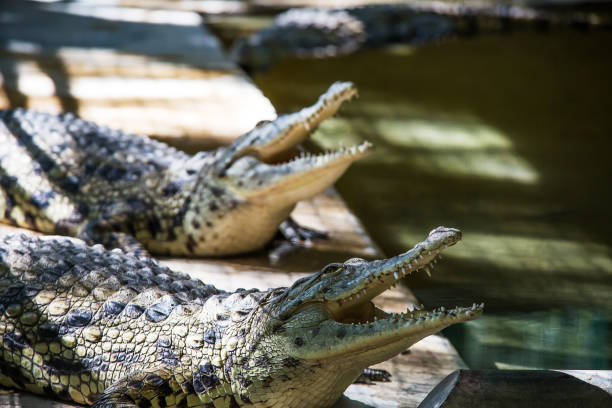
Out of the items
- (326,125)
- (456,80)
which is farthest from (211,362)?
(456,80)

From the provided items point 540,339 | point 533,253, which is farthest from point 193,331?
point 533,253

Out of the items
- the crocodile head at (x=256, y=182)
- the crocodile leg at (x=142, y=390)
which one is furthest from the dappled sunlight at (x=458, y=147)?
the crocodile leg at (x=142, y=390)

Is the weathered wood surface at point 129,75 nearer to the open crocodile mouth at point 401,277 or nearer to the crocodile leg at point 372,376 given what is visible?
the crocodile leg at point 372,376

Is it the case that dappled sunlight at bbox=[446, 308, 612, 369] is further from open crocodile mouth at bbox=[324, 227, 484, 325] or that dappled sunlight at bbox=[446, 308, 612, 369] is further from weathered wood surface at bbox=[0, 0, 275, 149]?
weathered wood surface at bbox=[0, 0, 275, 149]

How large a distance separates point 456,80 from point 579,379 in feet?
24.7

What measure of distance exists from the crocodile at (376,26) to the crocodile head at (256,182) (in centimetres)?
580

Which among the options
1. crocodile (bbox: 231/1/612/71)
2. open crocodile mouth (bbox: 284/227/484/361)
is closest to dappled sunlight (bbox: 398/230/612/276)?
open crocodile mouth (bbox: 284/227/484/361)

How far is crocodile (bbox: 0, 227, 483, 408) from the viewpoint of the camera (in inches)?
95.2

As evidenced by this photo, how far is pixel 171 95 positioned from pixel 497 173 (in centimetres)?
266

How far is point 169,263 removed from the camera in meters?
4.16

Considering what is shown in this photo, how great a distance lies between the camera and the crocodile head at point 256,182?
4.11 meters

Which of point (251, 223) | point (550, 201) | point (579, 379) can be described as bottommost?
point (550, 201)

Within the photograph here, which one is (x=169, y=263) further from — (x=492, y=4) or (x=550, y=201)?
(x=492, y=4)

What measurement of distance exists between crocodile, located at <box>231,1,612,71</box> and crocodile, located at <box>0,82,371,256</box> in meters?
5.58
